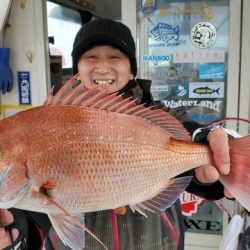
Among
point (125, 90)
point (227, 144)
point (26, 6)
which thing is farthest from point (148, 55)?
point (227, 144)

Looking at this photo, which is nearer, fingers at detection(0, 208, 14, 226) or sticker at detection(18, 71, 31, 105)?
fingers at detection(0, 208, 14, 226)

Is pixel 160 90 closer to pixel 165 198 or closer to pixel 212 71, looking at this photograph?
pixel 212 71

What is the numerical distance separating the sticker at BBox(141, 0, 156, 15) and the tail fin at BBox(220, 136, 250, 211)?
1999 mm

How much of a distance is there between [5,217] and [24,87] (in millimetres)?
2228

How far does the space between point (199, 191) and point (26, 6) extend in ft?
7.78

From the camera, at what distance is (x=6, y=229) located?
104cm

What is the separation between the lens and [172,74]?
2.75m

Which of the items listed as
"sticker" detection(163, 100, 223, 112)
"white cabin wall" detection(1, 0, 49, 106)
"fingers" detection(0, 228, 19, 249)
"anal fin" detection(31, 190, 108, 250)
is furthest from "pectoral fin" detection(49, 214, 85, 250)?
"white cabin wall" detection(1, 0, 49, 106)

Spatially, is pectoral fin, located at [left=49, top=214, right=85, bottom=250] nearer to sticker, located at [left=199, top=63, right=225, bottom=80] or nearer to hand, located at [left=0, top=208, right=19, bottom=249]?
hand, located at [left=0, top=208, right=19, bottom=249]

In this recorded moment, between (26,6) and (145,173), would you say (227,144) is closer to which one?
(145,173)

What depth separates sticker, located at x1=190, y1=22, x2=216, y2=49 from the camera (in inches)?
103

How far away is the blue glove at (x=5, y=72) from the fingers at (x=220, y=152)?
2.42 metres

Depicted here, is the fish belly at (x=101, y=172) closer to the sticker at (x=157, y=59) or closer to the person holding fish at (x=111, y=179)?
the person holding fish at (x=111, y=179)

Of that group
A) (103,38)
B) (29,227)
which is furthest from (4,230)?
(103,38)
